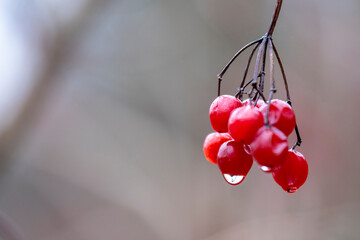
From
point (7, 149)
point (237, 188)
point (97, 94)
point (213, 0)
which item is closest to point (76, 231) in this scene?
point (97, 94)

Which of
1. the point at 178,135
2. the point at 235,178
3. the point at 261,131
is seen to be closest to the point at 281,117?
the point at 261,131

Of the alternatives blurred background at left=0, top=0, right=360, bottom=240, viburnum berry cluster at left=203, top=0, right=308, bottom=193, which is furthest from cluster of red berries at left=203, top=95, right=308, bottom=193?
blurred background at left=0, top=0, right=360, bottom=240

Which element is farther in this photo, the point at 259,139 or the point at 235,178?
the point at 235,178

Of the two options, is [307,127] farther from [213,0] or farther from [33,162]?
[33,162]

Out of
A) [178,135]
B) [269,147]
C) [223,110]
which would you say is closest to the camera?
[269,147]

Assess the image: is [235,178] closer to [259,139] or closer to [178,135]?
[259,139]

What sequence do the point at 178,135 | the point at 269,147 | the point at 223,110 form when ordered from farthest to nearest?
the point at 178,135
the point at 223,110
the point at 269,147

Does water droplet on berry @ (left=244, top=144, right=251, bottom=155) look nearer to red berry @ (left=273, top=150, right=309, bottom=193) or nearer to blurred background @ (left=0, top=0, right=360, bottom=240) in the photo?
red berry @ (left=273, top=150, right=309, bottom=193)
